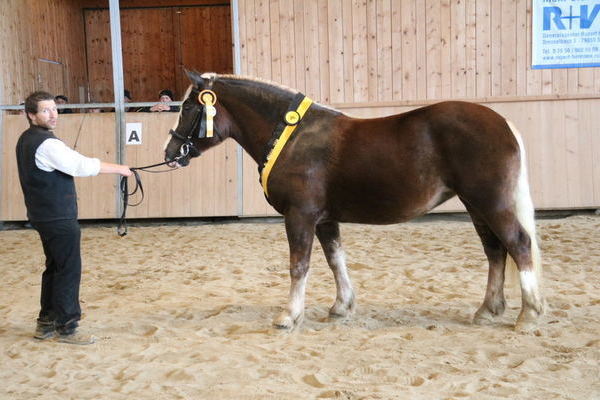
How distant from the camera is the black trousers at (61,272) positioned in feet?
11.0

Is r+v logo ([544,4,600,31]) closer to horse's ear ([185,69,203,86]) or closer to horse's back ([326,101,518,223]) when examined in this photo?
horse's back ([326,101,518,223])

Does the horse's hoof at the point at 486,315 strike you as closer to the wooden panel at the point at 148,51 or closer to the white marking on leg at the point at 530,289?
the white marking on leg at the point at 530,289

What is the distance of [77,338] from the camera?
3.45m

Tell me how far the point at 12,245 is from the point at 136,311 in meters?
3.63

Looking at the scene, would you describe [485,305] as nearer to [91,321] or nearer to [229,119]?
[229,119]

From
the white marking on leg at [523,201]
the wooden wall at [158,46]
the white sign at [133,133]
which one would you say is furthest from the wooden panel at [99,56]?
the white marking on leg at [523,201]

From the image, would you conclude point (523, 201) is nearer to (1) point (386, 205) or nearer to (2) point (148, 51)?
(1) point (386, 205)

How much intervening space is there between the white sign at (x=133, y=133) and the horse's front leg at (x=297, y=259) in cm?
520

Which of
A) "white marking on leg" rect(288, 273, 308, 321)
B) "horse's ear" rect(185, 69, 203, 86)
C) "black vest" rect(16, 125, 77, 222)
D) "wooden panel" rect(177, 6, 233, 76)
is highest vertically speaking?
"wooden panel" rect(177, 6, 233, 76)

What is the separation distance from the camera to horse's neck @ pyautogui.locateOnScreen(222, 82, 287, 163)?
146 inches

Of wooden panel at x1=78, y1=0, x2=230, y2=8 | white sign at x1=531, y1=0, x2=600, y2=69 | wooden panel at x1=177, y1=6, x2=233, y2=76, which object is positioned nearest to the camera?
white sign at x1=531, y1=0, x2=600, y2=69

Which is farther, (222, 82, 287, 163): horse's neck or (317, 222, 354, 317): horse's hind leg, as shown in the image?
(317, 222, 354, 317): horse's hind leg

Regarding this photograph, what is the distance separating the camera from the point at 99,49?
486 inches

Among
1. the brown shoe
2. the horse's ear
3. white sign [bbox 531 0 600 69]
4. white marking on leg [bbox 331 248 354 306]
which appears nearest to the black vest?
the brown shoe
